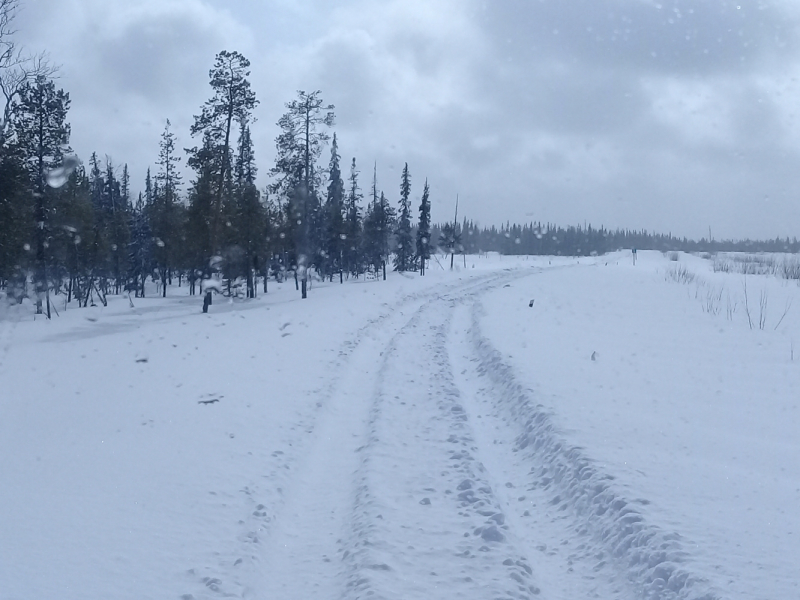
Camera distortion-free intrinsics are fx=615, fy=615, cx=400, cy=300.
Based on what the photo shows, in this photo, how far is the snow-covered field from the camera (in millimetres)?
5188

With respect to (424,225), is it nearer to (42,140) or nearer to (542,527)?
(42,140)

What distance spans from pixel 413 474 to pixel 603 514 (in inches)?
90.6

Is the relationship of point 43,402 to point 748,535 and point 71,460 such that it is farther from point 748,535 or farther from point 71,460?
point 748,535

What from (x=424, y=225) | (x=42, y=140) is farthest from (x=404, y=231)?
(x=42, y=140)

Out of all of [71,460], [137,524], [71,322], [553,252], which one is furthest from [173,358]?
[553,252]

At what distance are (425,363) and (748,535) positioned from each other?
366 inches

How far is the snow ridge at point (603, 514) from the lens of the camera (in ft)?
16.2

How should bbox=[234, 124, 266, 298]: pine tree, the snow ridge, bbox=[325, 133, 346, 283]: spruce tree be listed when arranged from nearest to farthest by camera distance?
the snow ridge < bbox=[234, 124, 266, 298]: pine tree < bbox=[325, 133, 346, 283]: spruce tree

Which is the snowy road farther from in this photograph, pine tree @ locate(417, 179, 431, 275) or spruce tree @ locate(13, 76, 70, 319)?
pine tree @ locate(417, 179, 431, 275)

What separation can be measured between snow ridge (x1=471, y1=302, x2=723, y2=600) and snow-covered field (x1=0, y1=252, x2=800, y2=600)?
3 cm

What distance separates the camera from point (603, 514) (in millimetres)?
6336

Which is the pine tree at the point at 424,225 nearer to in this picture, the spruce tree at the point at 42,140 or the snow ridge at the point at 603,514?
the spruce tree at the point at 42,140

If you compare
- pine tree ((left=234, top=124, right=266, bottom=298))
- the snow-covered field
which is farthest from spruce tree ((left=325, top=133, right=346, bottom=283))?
the snow-covered field

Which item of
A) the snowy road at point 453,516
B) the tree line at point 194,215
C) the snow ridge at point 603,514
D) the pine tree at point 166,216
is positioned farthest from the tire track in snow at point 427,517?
the pine tree at point 166,216
